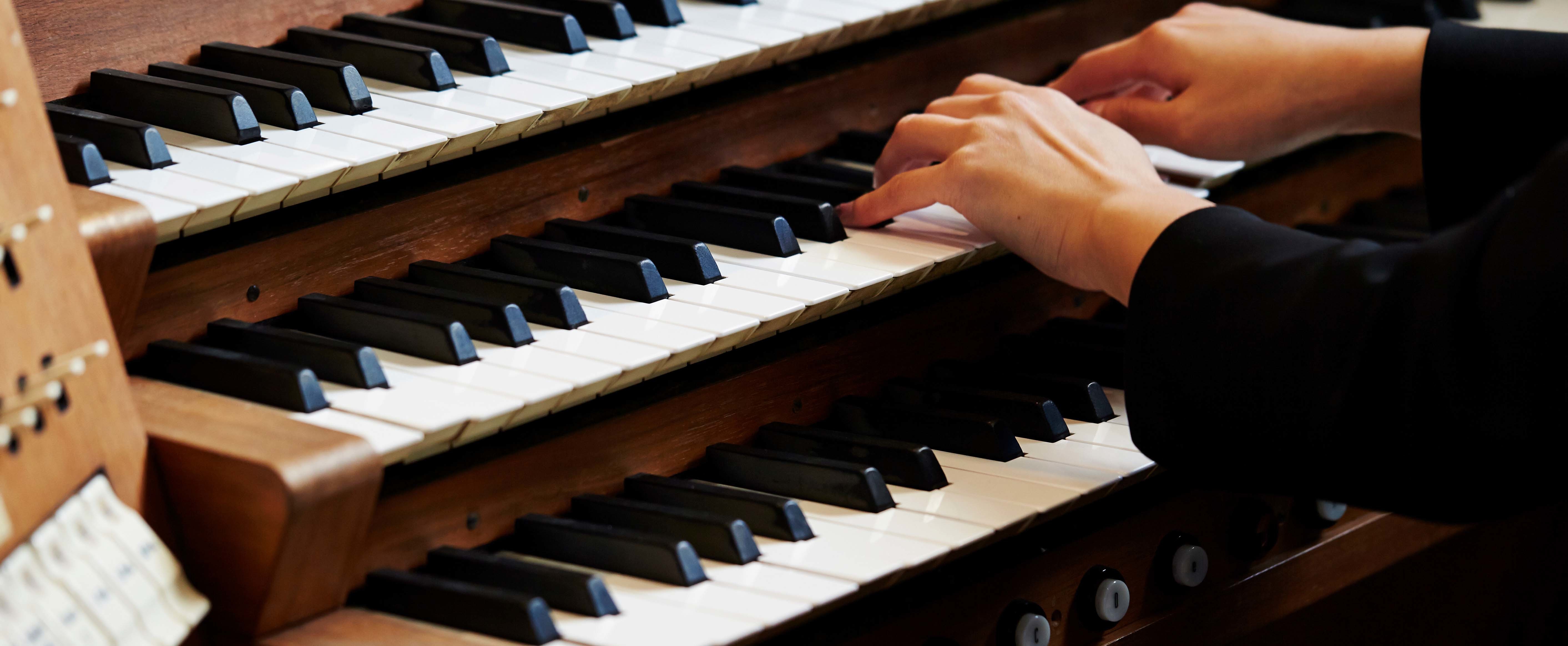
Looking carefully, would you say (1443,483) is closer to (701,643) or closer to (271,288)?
(701,643)

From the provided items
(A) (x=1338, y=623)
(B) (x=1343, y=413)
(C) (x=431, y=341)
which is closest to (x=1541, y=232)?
(B) (x=1343, y=413)

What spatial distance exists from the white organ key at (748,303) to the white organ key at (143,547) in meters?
0.48

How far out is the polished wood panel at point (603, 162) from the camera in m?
1.26

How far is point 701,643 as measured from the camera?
104 cm

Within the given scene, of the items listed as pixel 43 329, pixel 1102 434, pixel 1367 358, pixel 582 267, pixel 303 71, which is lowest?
pixel 1102 434

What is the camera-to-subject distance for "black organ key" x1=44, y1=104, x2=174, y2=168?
1.22m

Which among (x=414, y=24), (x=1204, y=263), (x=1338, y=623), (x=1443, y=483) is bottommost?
(x=1338, y=623)

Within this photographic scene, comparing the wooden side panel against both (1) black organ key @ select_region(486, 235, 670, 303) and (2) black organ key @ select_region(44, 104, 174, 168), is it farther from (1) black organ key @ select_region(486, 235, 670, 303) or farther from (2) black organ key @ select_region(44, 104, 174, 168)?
(1) black organ key @ select_region(486, 235, 670, 303)

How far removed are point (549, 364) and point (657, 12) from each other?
55 centimetres

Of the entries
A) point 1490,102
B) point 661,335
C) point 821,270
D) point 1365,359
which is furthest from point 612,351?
point 1490,102

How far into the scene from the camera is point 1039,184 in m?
1.36

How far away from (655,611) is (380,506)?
235 mm

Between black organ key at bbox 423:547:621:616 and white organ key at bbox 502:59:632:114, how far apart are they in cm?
46

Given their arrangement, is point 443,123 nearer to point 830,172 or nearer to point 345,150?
point 345,150
